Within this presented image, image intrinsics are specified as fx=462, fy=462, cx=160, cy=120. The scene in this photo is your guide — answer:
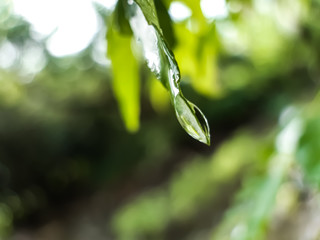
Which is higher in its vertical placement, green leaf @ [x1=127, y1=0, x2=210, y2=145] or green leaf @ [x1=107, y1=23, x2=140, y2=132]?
green leaf @ [x1=107, y1=23, x2=140, y2=132]

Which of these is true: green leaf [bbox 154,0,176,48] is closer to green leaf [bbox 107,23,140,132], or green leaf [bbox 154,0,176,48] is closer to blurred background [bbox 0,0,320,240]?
green leaf [bbox 107,23,140,132]

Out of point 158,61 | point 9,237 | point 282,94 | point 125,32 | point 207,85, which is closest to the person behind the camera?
point 158,61

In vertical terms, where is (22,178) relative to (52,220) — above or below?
above

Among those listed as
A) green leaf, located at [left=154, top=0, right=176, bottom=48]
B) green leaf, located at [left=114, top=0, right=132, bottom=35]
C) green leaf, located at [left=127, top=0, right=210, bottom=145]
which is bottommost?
green leaf, located at [left=127, top=0, right=210, bottom=145]

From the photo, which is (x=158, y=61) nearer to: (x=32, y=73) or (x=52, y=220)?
(x=32, y=73)

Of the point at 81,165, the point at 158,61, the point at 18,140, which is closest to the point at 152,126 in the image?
the point at 81,165

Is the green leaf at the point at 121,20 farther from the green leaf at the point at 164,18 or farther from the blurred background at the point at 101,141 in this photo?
the blurred background at the point at 101,141

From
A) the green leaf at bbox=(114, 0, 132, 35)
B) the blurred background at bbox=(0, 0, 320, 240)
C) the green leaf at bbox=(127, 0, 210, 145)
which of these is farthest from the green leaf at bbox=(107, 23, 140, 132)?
the blurred background at bbox=(0, 0, 320, 240)
